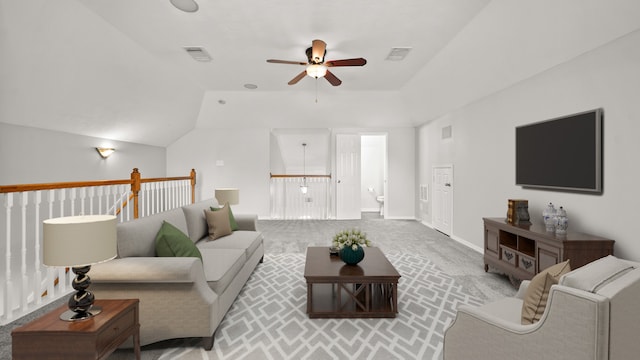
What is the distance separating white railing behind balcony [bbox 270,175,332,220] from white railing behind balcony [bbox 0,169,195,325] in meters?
2.53

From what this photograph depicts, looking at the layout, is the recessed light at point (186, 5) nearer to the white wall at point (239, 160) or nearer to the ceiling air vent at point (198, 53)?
the ceiling air vent at point (198, 53)

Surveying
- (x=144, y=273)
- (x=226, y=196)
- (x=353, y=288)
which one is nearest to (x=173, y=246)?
(x=144, y=273)

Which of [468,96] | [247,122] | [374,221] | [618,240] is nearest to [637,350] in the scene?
[618,240]

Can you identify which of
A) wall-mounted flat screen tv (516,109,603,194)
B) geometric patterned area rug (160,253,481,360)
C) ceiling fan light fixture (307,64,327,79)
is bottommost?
geometric patterned area rug (160,253,481,360)

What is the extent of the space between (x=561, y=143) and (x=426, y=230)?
3.58m

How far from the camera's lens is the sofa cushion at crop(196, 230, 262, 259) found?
10.7ft

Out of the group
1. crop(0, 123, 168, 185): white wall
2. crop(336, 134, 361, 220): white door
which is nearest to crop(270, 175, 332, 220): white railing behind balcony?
crop(336, 134, 361, 220): white door

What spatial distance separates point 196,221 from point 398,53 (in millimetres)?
3724

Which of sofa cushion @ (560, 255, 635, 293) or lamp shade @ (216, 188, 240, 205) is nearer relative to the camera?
sofa cushion @ (560, 255, 635, 293)

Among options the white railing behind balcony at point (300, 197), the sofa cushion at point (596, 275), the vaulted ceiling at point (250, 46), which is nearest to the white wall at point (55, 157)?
the vaulted ceiling at point (250, 46)

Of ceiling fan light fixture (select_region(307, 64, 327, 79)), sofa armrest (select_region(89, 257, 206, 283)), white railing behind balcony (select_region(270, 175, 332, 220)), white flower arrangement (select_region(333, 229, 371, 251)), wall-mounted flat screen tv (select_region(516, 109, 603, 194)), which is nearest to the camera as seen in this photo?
sofa armrest (select_region(89, 257, 206, 283))

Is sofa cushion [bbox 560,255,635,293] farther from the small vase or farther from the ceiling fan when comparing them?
the ceiling fan

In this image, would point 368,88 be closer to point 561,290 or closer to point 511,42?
point 511,42

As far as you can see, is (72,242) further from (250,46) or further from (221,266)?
(250,46)
